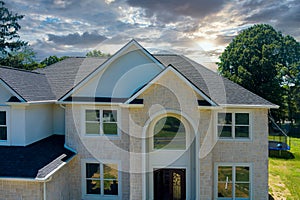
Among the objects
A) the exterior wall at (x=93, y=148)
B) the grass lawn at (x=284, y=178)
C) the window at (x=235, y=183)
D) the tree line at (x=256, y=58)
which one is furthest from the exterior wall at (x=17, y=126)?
the tree line at (x=256, y=58)

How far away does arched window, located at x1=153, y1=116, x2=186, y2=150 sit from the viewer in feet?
42.8

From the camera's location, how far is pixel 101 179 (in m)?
13.8

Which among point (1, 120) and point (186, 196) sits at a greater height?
point (1, 120)

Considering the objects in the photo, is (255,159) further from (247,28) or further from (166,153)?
(247,28)

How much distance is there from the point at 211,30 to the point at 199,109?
13210 mm

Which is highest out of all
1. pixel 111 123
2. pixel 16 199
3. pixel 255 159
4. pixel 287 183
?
pixel 111 123

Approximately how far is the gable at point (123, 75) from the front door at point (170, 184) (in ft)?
17.4

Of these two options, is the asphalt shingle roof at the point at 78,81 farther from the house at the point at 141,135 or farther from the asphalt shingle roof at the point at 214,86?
the house at the point at 141,135

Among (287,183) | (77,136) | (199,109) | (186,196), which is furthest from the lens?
(287,183)

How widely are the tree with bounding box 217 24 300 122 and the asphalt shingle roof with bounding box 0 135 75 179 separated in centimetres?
3485

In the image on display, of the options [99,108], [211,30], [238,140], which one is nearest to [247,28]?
[211,30]

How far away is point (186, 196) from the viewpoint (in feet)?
42.6

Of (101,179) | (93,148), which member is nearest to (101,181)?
(101,179)

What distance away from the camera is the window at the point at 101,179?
1373 cm
